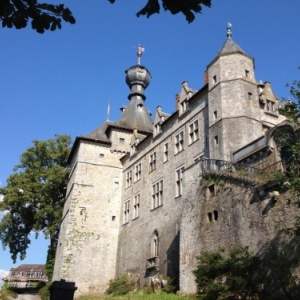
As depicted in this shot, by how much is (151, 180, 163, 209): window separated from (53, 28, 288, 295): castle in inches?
2.9

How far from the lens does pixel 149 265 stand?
1011 inches

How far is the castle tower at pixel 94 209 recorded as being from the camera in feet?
97.8

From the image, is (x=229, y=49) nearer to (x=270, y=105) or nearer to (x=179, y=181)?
(x=270, y=105)

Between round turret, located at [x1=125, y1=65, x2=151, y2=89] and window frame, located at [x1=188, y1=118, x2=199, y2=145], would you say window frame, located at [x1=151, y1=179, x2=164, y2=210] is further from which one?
round turret, located at [x1=125, y1=65, x2=151, y2=89]

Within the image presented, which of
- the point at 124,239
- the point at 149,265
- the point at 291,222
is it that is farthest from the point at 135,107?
the point at 291,222

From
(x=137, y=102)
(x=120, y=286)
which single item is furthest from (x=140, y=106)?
(x=120, y=286)

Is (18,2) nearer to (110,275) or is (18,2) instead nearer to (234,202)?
(234,202)

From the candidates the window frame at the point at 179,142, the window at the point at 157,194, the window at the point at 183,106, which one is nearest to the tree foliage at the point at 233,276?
the window frame at the point at 179,142

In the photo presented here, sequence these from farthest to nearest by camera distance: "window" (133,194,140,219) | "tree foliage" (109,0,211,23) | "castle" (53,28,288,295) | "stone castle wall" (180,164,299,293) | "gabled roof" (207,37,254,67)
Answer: "window" (133,194,140,219), "gabled roof" (207,37,254,67), "castle" (53,28,288,295), "stone castle wall" (180,164,299,293), "tree foliage" (109,0,211,23)

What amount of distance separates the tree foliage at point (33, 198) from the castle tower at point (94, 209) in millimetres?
2901

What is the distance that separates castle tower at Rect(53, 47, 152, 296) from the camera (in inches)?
1173

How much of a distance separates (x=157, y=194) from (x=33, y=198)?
14.1 metres

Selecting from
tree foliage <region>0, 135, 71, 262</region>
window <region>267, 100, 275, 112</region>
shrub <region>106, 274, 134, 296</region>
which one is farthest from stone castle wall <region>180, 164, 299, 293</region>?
tree foliage <region>0, 135, 71, 262</region>

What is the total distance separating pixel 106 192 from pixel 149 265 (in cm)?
895
